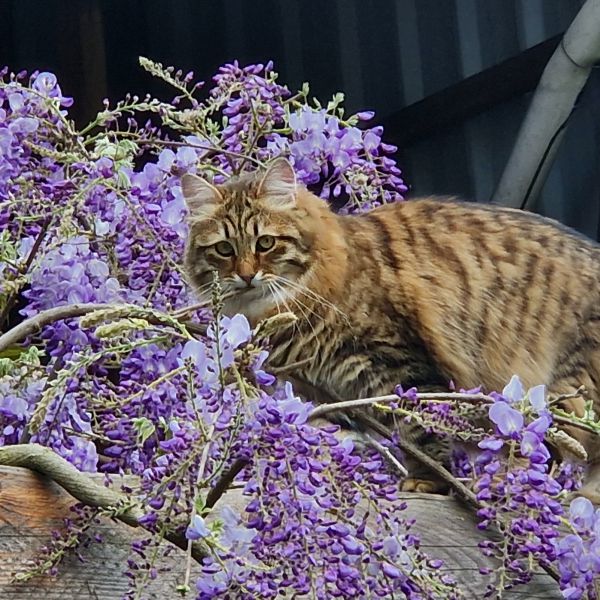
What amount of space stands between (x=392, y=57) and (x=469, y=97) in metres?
0.44

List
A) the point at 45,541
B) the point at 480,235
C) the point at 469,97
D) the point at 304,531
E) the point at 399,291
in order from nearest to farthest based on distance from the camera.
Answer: the point at 304,531
the point at 45,541
the point at 399,291
the point at 480,235
the point at 469,97

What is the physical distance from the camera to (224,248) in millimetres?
2525

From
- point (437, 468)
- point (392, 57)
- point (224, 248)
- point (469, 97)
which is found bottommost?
point (437, 468)

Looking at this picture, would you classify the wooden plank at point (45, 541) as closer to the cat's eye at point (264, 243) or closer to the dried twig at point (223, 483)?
the dried twig at point (223, 483)

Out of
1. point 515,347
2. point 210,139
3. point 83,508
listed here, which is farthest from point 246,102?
point 83,508

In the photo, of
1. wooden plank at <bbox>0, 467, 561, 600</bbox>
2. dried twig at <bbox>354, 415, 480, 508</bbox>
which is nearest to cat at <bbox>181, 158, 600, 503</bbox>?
dried twig at <bbox>354, 415, 480, 508</bbox>

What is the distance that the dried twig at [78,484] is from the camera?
4.50 ft

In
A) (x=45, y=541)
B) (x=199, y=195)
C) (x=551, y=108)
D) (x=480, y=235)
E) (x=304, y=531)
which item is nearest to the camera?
(x=304, y=531)

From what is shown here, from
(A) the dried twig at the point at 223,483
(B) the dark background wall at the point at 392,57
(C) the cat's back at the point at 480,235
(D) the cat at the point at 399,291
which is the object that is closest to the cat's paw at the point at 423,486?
(D) the cat at the point at 399,291

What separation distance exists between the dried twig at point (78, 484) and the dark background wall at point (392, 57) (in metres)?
3.03

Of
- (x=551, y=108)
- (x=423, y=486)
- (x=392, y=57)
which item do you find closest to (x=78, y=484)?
(x=423, y=486)

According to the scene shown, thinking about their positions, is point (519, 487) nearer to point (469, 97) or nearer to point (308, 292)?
point (308, 292)

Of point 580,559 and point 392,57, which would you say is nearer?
point 580,559

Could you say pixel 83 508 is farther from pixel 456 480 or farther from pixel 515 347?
pixel 515 347
